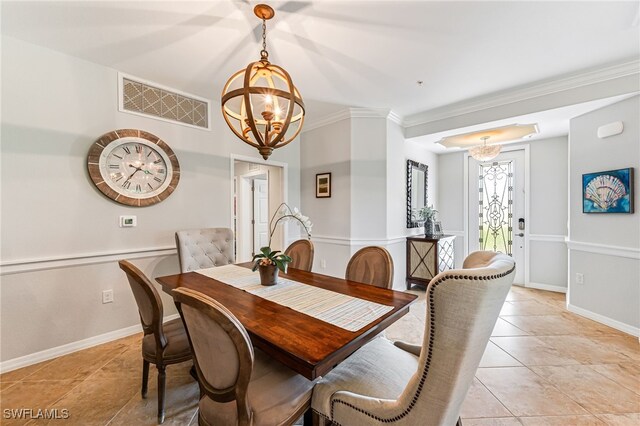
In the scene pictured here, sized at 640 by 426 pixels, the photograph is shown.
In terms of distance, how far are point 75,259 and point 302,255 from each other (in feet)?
6.90

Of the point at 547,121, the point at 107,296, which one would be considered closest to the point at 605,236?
the point at 547,121

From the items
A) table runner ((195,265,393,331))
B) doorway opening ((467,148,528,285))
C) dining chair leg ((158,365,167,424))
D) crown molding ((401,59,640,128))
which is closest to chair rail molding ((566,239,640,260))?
doorway opening ((467,148,528,285))

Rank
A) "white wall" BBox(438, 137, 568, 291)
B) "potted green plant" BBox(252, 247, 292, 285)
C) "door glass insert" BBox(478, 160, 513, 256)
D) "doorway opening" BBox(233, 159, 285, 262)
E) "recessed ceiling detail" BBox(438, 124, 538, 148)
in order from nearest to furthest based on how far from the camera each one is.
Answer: "potted green plant" BBox(252, 247, 292, 285) → "recessed ceiling detail" BBox(438, 124, 538, 148) → "white wall" BBox(438, 137, 568, 291) → "door glass insert" BBox(478, 160, 513, 256) → "doorway opening" BBox(233, 159, 285, 262)

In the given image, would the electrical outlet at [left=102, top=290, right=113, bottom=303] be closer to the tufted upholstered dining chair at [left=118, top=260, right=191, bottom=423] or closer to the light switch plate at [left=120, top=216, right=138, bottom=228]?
the light switch plate at [left=120, top=216, right=138, bottom=228]

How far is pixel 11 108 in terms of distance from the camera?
6.75 ft

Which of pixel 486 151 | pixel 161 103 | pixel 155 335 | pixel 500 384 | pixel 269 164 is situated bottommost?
pixel 500 384

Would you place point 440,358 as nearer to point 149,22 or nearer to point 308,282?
point 308,282

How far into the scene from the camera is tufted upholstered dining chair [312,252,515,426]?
28.2 inches

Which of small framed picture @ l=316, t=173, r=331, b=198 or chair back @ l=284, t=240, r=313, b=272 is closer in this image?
chair back @ l=284, t=240, r=313, b=272

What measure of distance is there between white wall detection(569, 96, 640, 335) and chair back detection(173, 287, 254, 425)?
379 cm

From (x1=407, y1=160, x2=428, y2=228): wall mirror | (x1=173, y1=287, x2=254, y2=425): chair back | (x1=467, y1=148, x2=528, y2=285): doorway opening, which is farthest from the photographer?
(x1=467, y1=148, x2=528, y2=285): doorway opening

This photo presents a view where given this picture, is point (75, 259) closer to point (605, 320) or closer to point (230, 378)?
point (230, 378)

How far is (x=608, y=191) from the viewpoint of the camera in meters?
2.72

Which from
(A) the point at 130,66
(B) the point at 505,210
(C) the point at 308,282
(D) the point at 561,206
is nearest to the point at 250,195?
(A) the point at 130,66
